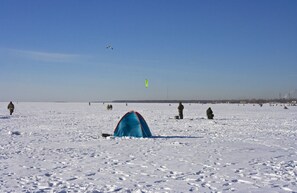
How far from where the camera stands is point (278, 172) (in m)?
9.36

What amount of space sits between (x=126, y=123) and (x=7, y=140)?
5.76 m

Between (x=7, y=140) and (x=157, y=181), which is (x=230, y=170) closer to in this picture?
(x=157, y=181)

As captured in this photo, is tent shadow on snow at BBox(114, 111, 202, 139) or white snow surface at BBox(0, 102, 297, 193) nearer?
white snow surface at BBox(0, 102, 297, 193)

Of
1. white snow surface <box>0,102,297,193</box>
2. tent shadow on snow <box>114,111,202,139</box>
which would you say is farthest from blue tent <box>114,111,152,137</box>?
white snow surface <box>0,102,297,193</box>

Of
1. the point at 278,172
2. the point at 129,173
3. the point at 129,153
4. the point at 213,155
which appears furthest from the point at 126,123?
the point at 278,172

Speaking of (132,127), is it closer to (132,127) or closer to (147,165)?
(132,127)

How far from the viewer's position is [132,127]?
1748 centimetres

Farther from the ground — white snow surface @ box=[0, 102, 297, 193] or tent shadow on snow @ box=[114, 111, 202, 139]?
tent shadow on snow @ box=[114, 111, 202, 139]

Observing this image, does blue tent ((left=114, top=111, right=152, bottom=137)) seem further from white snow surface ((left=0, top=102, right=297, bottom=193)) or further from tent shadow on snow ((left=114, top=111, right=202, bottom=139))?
white snow surface ((left=0, top=102, right=297, bottom=193))

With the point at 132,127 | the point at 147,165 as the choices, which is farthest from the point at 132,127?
the point at 147,165

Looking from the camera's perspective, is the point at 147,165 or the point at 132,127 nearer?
the point at 147,165

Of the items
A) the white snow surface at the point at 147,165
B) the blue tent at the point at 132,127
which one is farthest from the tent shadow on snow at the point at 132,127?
the white snow surface at the point at 147,165

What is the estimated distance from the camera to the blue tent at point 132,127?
1732 centimetres

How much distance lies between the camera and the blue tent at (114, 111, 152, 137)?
1732 cm
